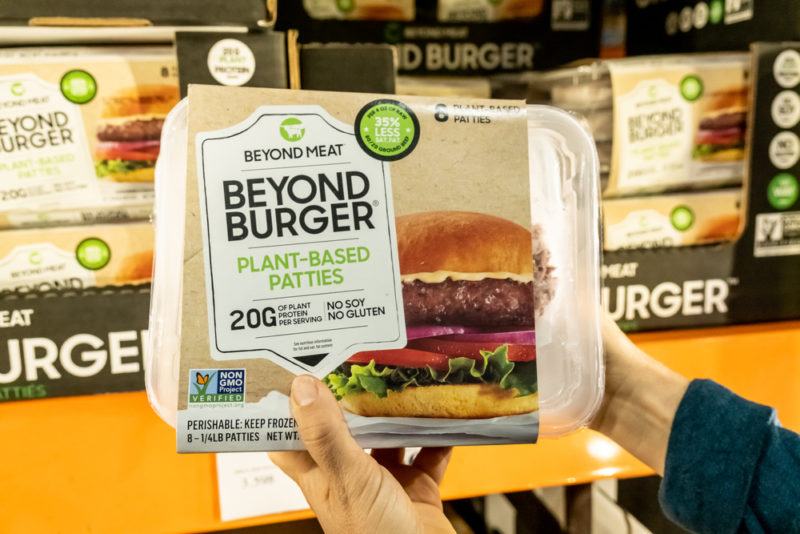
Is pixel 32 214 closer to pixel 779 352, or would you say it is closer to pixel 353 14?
pixel 353 14

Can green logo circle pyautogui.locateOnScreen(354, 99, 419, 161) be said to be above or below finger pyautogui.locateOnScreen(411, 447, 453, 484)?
above

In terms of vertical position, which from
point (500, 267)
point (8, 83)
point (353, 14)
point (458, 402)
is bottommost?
point (458, 402)

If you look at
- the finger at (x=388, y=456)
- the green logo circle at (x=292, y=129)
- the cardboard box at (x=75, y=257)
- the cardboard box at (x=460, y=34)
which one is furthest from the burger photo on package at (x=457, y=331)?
the cardboard box at (x=460, y=34)

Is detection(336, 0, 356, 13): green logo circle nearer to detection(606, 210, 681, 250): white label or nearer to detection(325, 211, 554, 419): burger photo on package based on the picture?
detection(606, 210, 681, 250): white label

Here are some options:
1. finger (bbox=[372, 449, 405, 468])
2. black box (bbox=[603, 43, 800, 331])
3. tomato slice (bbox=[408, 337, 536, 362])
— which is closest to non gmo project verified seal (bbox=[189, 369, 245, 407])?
tomato slice (bbox=[408, 337, 536, 362])

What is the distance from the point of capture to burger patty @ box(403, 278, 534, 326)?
0.55 meters

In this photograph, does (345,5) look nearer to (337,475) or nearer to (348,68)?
(348,68)

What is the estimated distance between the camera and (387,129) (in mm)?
538

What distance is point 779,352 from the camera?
957 millimetres

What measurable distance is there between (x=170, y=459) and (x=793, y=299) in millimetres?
937

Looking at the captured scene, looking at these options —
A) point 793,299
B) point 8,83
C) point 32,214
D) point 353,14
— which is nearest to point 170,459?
point 32,214

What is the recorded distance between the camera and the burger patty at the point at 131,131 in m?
0.81

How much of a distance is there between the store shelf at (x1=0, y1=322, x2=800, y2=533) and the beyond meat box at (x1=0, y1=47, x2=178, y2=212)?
27 centimetres

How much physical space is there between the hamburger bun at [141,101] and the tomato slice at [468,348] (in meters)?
0.48
